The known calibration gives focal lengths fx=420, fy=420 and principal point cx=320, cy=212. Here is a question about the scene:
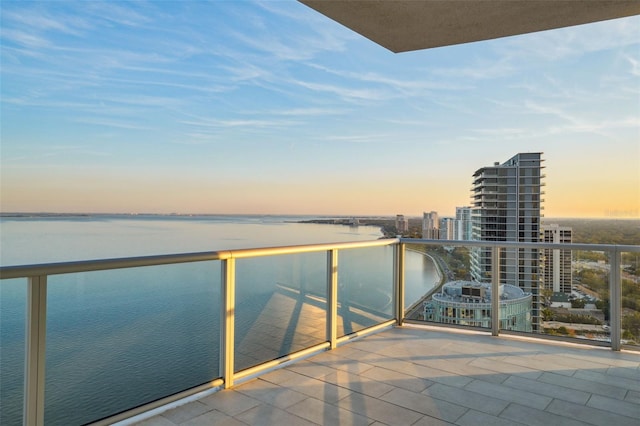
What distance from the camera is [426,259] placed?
5035 mm

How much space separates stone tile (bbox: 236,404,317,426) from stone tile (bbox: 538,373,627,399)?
6.87ft

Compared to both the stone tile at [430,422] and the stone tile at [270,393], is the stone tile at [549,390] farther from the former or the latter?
the stone tile at [270,393]

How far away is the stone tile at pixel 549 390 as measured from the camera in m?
3.06

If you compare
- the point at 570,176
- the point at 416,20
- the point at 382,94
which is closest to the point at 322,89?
the point at 382,94

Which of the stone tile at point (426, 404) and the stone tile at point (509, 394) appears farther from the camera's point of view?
the stone tile at point (509, 394)

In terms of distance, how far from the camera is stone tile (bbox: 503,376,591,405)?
306cm

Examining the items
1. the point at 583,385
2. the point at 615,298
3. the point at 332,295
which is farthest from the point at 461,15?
the point at 615,298

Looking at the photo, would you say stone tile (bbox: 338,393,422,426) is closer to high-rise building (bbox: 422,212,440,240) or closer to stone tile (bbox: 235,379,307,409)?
stone tile (bbox: 235,379,307,409)

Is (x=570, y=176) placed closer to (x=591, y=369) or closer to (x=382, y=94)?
(x=382, y=94)

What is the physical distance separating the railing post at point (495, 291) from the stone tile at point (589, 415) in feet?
5.93

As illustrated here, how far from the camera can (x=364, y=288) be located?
4664mm

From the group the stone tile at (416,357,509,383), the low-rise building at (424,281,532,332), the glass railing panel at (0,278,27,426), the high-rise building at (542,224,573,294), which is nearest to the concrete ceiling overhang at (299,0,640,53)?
the high-rise building at (542,224,573,294)

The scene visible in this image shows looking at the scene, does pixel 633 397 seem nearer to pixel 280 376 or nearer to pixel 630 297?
pixel 630 297

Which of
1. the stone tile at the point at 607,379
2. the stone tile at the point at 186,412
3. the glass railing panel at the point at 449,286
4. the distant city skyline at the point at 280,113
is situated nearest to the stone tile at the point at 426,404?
the stone tile at the point at 186,412
